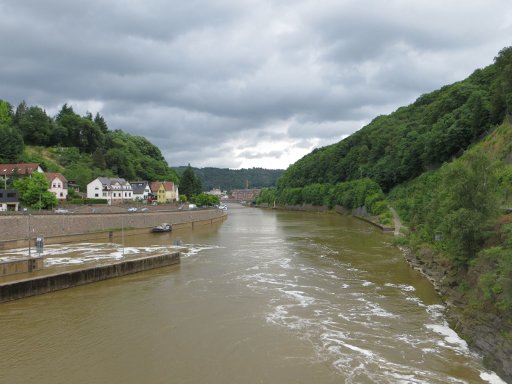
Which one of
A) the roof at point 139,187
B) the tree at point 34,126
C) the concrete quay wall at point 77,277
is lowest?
the concrete quay wall at point 77,277

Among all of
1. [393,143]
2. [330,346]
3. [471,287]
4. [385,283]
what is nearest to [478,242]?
[471,287]

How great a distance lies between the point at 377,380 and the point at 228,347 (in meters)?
5.56

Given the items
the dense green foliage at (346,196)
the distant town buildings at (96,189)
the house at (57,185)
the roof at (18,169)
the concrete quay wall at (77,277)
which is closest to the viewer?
the concrete quay wall at (77,277)

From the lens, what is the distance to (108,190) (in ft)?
292

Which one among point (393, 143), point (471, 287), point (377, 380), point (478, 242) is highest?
point (393, 143)

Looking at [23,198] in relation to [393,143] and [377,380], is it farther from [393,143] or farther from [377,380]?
[393,143]

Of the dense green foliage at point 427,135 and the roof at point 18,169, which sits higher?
the dense green foliage at point 427,135

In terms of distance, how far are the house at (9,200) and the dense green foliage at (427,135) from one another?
216ft

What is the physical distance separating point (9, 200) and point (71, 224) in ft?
54.0

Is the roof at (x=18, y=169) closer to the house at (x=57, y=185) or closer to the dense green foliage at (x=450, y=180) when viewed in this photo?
the house at (x=57, y=185)

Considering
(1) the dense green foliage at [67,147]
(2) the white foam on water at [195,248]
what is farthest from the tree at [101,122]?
(2) the white foam on water at [195,248]

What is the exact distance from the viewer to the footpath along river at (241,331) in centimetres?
1380

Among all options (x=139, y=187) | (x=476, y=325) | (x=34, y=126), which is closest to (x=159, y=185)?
(x=139, y=187)

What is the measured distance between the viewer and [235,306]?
2131cm
